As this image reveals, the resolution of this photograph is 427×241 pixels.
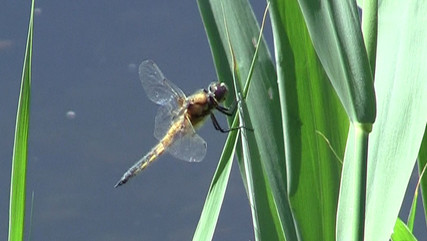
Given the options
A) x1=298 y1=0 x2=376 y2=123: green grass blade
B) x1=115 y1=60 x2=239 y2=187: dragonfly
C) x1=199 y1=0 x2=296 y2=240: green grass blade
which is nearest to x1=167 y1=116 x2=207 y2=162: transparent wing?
x1=115 y1=60 x2=239 y2=187: dragonfly

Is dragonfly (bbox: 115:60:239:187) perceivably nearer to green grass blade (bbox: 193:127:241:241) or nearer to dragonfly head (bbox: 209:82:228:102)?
dragonfly head (bbox: 209:82:228:102)

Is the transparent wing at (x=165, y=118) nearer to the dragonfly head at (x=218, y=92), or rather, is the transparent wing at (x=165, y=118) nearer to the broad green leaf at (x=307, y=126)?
the dragonfly head at (x=218, y=92)

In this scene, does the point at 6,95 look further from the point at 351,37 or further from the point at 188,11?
the point at 351,37

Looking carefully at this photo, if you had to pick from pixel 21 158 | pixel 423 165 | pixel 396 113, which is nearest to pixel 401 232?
pixel 423 165

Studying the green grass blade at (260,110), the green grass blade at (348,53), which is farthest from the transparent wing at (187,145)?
the green grass blade at (348,53)

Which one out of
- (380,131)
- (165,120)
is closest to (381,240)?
(380,131)

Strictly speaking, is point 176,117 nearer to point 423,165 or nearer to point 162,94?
point 162,94
